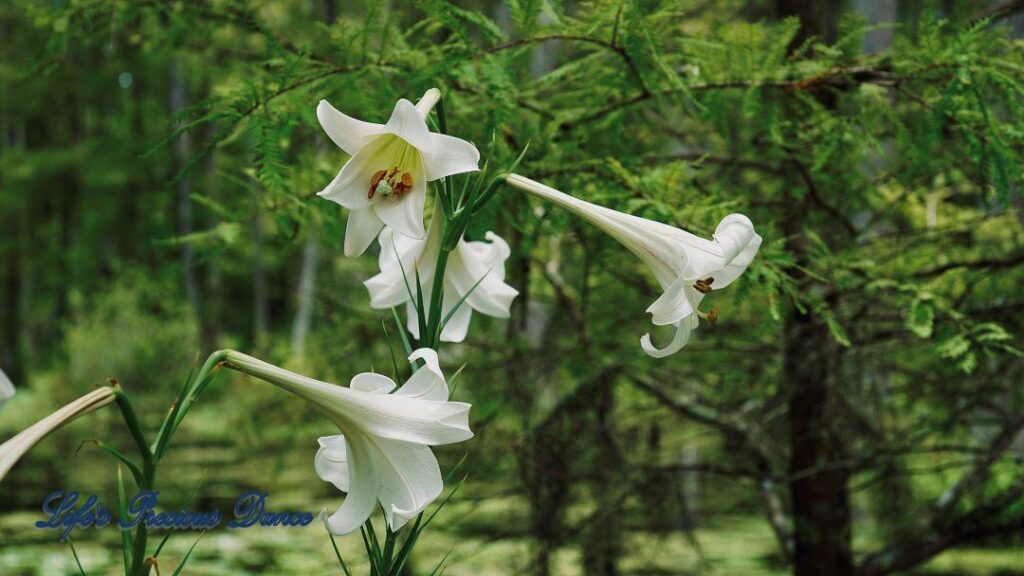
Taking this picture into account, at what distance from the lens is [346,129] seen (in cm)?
123

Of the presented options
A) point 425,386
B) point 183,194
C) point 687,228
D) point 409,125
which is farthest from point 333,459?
point 183,194

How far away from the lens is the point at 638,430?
133 inches

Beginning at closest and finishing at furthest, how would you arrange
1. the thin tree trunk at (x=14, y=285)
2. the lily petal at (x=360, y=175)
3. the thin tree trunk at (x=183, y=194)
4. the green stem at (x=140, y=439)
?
1. the green stem at (x=140, y=439)
2. the lily petal at (x=360, y=175)
3. the thin tree trunk at (x=183, y=194)
4. the thin tree trunk at (x=14, y=285)

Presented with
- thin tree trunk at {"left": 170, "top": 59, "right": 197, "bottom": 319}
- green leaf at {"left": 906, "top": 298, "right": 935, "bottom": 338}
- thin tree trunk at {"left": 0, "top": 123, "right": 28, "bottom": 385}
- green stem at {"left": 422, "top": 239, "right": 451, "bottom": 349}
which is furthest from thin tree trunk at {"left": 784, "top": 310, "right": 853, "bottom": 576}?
thin tree trunk at {"left": 0, "top": 123, "right": 28, "bottom": 385}

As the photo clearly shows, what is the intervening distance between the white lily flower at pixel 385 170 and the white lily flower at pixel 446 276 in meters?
0.13

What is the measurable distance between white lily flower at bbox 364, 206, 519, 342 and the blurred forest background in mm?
263

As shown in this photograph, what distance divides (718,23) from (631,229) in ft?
3.75

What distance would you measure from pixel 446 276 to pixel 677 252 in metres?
0.45

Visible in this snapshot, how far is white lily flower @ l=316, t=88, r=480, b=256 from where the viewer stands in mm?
1198

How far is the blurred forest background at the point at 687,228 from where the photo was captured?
1.96m

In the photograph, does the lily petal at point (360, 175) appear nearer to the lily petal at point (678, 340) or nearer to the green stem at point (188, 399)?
the green stem at point (188, 399)

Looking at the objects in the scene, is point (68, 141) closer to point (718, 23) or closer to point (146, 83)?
point (146, 83)

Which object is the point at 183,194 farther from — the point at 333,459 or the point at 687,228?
the point at 333,459

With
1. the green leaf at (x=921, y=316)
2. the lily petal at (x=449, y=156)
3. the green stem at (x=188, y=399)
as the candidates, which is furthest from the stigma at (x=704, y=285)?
the green leaf at (x=921, y=316)
